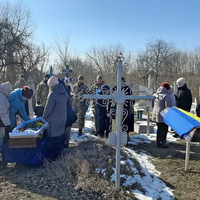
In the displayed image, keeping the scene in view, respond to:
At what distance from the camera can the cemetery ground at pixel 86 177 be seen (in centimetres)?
310

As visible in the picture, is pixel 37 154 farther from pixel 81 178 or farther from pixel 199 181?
pixel 199 181

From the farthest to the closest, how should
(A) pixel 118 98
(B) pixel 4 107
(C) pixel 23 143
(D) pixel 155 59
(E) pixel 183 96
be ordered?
(D) pixel 155 59 < (E) pixel 183 96 < (B) pixel 4 107 < (C) pixel 23 143 < (A) pixel 118 98

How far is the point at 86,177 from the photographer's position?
338 cm

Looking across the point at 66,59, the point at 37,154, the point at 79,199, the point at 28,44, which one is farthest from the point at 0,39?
the point at 79,199

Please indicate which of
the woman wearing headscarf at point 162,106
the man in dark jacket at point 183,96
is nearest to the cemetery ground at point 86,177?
the woman wearing headscarf at point 162,106

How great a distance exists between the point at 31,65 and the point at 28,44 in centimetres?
229

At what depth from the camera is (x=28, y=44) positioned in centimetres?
1981

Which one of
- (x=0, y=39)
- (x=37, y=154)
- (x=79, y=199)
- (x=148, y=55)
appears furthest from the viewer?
(x=148, y=55)

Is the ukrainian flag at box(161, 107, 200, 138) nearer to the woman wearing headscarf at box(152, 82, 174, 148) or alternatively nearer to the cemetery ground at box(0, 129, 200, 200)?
the cemetery ground at box(0, 129, 200, 200)

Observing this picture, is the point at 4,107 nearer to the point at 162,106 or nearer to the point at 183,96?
the point at 162,106

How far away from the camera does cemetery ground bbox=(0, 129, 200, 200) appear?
3.10 meters

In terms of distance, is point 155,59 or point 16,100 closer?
point 16,100

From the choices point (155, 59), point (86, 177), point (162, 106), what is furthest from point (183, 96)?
point (155, 59)

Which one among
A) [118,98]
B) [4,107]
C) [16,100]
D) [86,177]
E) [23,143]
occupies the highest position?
[118,98]
